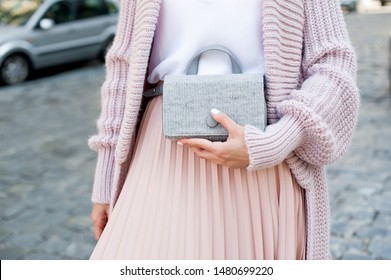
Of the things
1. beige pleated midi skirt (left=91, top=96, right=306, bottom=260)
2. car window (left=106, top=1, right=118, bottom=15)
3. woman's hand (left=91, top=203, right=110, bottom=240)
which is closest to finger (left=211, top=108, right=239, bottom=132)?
beige pleated midi skirt (left=91, top=96, right=306, bottom=260)

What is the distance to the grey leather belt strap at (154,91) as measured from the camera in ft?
5.85

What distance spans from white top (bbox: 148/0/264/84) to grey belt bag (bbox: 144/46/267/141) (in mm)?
112

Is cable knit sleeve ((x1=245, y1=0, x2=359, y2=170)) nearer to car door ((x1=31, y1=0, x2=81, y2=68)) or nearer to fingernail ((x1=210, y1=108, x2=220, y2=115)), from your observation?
fingernail ((x1=210, y1=108, x2=220, y2=115))

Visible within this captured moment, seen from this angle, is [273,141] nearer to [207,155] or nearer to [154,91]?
[207,155]

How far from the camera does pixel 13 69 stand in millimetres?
10305

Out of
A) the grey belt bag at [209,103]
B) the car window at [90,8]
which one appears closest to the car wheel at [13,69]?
the car window at [90,8]

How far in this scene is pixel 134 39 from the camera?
1.85 meters

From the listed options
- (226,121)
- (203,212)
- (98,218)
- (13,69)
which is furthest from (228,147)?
(13,69)

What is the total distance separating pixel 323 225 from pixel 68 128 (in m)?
5.97

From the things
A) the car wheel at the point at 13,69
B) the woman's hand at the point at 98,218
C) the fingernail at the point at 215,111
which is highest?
the fingernail at the point at 215,111

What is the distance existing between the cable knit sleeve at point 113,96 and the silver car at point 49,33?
28.2 feet

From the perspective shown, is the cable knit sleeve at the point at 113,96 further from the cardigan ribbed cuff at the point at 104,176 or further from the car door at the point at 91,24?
the car door at the point at 91,24
